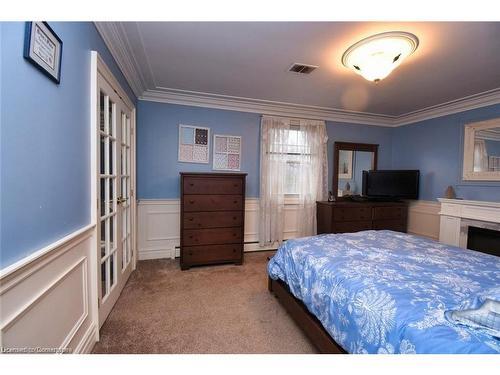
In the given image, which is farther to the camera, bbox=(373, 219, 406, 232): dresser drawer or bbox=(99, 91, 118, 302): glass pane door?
bbox=(373, 219, 406, 232): dresser drawer

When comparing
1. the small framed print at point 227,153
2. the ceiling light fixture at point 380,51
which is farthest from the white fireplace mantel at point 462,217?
the small framed print at point 227,153

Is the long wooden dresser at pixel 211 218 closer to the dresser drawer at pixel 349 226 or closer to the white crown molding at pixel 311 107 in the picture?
the white crown molding at pixel 311 107

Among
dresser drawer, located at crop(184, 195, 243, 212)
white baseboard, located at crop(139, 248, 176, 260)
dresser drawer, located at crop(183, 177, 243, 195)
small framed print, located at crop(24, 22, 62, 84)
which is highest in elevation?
small framed print, located at crop(24, 22, 62, 84)

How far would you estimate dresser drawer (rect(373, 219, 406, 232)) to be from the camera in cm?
389

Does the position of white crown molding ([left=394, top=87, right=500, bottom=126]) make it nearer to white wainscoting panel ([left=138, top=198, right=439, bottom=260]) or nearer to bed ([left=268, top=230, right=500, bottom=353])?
white wainscoting panel ([left=138, top=198, right=439, bottom=260])

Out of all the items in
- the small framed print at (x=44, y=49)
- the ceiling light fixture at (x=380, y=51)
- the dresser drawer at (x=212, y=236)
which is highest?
the ceiling light fixture at (x=380, y=51)

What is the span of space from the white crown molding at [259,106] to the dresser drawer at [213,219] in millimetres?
1662

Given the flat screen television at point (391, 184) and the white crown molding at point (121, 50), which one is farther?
the flat screen television at point (391, 184)

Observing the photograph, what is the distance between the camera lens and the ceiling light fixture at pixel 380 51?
72.1 inches

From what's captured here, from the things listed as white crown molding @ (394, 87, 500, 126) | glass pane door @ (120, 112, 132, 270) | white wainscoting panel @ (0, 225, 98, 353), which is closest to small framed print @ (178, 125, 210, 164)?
glass pane door @ (120, 112, 132, 270)

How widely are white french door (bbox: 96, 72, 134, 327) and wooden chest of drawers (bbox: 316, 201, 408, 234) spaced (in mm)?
2888

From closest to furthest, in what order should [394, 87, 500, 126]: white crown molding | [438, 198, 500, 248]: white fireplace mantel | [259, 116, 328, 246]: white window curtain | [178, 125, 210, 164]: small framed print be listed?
1. [438, 198, 500, 248]: white fireplace mantel
2. [394, 87, 500, 126]: white crown molding
3. [178, 125, 210, 164]: small framed print
4. [259, 116, 328, 246]: white window curtain

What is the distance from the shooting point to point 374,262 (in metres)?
1.57
